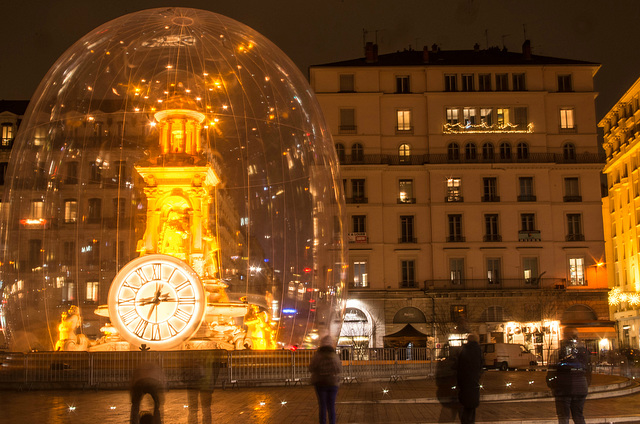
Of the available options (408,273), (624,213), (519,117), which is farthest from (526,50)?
(408,273)

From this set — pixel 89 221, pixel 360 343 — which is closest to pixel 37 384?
pixel 89 221

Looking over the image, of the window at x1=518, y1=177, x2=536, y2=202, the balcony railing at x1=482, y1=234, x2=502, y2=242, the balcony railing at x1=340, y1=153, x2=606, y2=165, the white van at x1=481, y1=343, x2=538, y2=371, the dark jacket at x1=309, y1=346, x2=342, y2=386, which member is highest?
the balcony railing at x1=340, y1=153, x2=606, y2=165

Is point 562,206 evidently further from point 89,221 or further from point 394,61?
point 89,221

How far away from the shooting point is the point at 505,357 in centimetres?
4309

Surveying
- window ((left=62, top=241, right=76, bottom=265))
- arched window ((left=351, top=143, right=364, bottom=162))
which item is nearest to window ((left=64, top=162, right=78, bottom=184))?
window ((left=62, top=241, right=76, bottom=265))

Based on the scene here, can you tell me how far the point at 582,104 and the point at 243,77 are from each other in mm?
47638

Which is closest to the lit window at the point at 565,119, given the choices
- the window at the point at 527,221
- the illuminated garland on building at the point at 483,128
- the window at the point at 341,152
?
the illuminated garland on building at the point at 483,128

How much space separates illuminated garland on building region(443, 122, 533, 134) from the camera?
62125mm

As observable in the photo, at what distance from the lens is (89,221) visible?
20438 millimetres

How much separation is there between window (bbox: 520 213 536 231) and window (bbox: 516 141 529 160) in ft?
14.5

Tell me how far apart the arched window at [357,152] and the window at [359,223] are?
4.30 meters

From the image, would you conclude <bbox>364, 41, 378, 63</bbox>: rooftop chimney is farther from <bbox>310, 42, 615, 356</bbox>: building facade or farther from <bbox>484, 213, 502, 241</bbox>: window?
<bbox>484, 213, 502, 241</bbox>: window

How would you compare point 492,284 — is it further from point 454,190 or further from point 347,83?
point 347,83

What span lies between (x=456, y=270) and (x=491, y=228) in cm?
415
